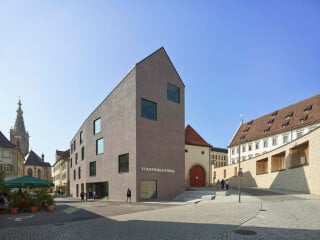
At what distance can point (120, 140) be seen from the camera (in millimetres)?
35562

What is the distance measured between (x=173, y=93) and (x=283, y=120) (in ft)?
93.0

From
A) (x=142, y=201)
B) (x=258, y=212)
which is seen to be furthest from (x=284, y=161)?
(x=258, y=212)

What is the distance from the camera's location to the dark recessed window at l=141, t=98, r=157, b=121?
3353 centimetres

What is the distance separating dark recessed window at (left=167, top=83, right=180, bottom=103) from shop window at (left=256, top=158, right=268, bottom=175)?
55.9 ft

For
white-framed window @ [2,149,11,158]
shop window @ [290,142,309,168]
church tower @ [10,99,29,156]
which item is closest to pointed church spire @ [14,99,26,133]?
church tower @ [10,99,29,156]

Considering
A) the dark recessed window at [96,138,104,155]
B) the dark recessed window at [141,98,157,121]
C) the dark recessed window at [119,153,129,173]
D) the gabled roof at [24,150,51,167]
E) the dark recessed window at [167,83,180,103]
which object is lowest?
the gabled roof at [24,150,51,167]

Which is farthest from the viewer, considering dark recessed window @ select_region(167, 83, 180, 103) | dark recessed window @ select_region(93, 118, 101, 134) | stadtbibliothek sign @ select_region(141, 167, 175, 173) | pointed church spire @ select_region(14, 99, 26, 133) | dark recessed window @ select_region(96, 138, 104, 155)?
pointed church spire @ select_region(14, 99, 26, 133)

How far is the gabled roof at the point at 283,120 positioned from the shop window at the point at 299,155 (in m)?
13.0

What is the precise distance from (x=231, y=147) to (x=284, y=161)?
31.9 m

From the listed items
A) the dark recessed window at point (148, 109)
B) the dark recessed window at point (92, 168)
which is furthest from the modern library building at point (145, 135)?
the dark recessed window at point (92, 168)

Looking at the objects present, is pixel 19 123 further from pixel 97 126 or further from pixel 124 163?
pixel 124 163

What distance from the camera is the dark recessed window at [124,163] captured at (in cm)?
3378

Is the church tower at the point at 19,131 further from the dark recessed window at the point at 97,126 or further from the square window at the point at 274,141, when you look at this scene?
the square window at the point at 274,141

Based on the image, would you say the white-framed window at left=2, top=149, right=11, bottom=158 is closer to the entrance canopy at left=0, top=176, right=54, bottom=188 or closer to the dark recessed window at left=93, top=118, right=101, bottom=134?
the dark recessed window at left=93, top=118, right=101, bottom=134
